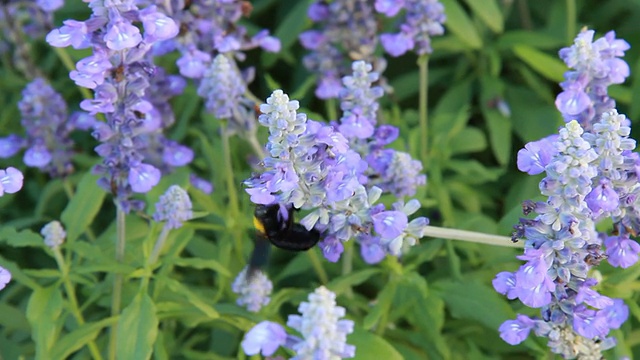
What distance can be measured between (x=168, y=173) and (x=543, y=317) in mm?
1794

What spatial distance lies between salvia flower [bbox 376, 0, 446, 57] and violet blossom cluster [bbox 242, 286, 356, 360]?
1.80 metres

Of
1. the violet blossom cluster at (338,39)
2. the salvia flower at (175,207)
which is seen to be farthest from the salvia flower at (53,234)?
the violet blossom cluster at (338,39)

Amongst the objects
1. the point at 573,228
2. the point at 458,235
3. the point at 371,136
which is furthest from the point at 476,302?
the point at 573,228

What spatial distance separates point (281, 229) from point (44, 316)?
1010mm

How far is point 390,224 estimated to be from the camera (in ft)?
8.11

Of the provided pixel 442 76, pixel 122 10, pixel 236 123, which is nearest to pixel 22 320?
pixel 236 123

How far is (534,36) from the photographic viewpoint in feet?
14.2

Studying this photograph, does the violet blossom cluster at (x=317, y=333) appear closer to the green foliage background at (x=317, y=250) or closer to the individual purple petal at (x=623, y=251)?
the green foliage background at (x=317, y=250)

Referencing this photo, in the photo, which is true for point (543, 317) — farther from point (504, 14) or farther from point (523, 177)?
point (504, 14)

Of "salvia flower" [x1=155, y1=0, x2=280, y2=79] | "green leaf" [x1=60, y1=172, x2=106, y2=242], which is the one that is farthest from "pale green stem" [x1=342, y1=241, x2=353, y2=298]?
"green leaf" [x1=60, y1=172, x2=106, y2=242]

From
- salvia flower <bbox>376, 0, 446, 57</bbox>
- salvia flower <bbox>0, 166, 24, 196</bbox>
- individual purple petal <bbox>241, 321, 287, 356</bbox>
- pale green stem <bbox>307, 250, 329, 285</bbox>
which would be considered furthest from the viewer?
salvia flower <bbox>376, 0, 446, 57</bbox>

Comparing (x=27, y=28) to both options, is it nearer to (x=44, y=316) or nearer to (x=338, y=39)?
(x=338, y=39)

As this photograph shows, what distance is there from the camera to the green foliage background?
3.09 meters

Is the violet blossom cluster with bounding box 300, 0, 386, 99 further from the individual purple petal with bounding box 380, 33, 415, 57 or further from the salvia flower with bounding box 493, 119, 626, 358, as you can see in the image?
the salvia flower with bounding box 493, 119, 626, 358
